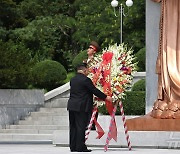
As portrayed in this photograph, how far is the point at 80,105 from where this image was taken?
15953 mm

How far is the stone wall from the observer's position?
28953 millimetres

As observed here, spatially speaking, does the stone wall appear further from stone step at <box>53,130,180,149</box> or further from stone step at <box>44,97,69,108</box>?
stone step at <box>53,130,180,149</box>

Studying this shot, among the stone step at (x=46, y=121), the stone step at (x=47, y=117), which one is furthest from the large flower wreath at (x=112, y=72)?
the stone step at (x=47, y=117)

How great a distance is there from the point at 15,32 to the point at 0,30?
3.74 feet

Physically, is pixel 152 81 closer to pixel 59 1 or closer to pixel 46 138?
pixel 46 138

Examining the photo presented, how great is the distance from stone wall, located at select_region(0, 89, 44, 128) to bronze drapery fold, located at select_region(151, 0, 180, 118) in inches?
462

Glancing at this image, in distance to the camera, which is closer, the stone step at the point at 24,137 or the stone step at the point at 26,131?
the stone step at the point at 24,137

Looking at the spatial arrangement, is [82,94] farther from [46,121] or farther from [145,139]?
[46,121]

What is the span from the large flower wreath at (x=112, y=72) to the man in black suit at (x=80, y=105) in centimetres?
69

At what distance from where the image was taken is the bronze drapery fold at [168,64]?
17609 mm

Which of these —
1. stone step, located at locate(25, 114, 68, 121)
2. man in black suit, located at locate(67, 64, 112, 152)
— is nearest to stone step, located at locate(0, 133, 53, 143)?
stone step, located at locate(25, 114, 68, 121)

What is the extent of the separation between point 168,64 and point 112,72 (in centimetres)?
146

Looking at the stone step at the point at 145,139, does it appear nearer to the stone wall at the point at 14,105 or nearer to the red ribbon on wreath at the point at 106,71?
the red ribbon on wreath at the point at 106,71

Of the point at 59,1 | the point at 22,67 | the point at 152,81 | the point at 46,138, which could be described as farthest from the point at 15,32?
the point at 152,81
